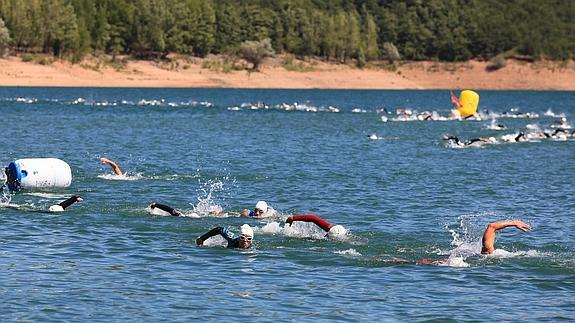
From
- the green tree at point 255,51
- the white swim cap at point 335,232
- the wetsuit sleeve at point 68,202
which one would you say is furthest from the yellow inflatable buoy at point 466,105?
the green tree at point 255,51

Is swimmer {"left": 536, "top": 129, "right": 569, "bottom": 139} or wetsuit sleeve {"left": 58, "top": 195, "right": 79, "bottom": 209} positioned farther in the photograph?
swimmer {"left": 536, "top": 129, "right": 569, "bottom": 139}

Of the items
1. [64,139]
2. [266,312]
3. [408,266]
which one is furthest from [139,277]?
[64,139]

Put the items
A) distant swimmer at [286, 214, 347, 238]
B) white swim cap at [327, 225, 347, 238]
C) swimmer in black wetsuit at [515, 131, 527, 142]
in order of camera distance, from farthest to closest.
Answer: swimmer in black wetsuit at [515, 131, 527, 142]
white swim cap at [327, 225, 347, 238]
distant swimmer at [286, 214, 347, 238]

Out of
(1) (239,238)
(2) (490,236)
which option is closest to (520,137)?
(2) (490,236)

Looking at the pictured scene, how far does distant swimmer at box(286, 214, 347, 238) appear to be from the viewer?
82.4 feet

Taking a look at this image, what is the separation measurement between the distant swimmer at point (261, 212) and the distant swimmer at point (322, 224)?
315 cm

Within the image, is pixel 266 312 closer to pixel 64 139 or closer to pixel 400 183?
pixel 400 183

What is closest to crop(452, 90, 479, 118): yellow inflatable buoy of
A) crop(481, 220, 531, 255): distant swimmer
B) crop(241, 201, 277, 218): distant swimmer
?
crop(241, 201, 277, 218): distant swimmer

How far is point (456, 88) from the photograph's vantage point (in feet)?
609

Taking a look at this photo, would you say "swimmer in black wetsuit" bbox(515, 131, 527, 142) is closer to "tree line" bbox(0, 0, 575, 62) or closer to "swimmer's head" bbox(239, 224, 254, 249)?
"swimmer's head" bbox(239, 224, 254, 249)

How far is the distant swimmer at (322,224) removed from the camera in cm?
2512

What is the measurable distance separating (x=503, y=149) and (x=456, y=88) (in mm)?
129571

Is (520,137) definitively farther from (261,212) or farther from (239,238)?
(239,238)

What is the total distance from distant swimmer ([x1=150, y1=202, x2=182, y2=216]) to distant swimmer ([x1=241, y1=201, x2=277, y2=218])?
1.70 meters
